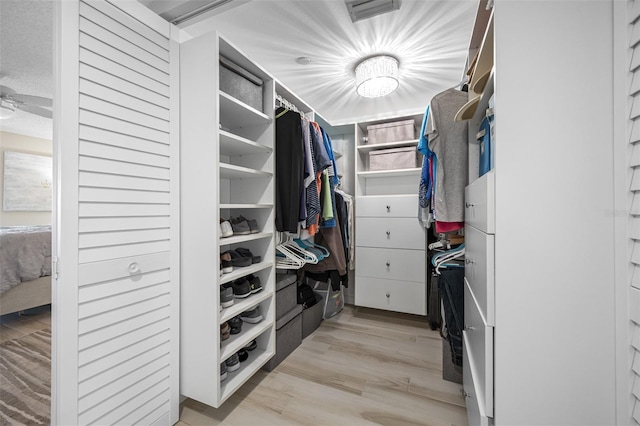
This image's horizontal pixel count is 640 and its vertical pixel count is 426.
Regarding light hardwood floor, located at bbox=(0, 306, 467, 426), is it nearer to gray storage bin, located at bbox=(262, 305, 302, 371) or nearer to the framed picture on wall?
gray storage bin, located at bbox=(262, 305, 302, 371)

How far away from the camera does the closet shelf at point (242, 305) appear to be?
4.56 ft

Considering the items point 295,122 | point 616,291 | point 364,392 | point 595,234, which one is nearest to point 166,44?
point 295,122

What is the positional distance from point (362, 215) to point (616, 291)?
2038 millimetres

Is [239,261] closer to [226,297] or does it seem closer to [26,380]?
[226,297]

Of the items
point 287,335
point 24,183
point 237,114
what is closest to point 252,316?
point 287,335

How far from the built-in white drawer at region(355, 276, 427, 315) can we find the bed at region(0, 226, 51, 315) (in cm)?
277

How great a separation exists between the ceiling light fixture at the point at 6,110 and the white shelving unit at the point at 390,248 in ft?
11.6

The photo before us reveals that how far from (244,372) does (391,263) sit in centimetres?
163

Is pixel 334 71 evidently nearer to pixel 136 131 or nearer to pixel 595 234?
pixel 136 131

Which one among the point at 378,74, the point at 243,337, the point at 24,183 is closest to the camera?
the point at 243,337

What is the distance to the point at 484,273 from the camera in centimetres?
91

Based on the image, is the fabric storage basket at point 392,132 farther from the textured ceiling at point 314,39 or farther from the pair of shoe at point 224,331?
the pair of shoe at point 224,331

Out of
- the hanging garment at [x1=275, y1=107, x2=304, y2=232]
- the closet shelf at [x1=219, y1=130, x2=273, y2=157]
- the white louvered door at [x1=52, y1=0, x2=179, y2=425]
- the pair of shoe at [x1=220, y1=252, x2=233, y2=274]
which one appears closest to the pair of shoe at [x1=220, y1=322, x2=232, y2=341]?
the white louvered door at [x1=52, y1=0, x2=179, y2=425]

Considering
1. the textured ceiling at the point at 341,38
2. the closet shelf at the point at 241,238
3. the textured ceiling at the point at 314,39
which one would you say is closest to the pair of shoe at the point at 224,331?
the closet shelf at the point at 241,238
